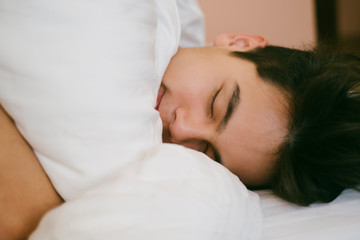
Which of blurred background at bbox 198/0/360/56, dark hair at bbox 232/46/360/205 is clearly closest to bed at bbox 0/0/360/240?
dark hair at bbox 232/46/360/205

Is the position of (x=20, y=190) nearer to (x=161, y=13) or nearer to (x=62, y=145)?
(x=62, y=145)

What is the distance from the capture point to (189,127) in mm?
737

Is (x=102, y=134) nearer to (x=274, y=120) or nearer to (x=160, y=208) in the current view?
(x=160, y=208)

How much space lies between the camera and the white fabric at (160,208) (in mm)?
430

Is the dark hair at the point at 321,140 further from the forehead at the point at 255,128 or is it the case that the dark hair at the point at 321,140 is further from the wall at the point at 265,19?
the wall at the point at 265,19

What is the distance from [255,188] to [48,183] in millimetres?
556

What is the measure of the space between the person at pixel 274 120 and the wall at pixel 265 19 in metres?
0.87

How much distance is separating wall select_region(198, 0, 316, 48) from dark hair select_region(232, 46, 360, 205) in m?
0.93

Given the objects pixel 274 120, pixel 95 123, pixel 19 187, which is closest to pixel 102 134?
pixel 95 123

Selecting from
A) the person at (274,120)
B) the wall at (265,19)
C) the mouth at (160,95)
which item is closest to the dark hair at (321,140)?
the person at (274,120)

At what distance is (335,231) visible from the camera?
57 cm

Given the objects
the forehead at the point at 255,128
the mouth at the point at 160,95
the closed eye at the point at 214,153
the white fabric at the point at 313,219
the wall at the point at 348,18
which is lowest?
the wall at the point at 348,18

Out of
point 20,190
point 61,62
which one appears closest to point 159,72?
point 61,62

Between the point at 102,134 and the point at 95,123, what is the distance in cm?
2
